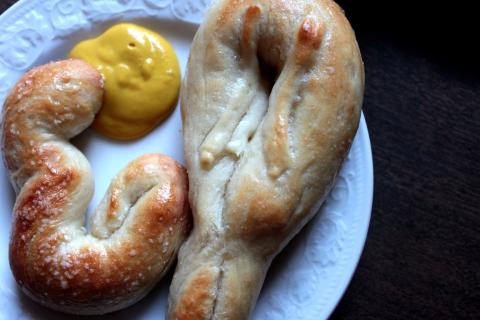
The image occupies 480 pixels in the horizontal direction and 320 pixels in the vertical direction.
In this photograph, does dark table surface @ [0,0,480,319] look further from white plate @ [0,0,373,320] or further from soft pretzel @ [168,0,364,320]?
soft pretzel @ [168,0,364,320]

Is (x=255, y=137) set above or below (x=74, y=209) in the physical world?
above

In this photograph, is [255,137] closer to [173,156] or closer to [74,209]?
[173,156]

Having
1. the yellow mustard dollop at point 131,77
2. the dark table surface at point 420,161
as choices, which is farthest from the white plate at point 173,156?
the dark table surface at point 420,161

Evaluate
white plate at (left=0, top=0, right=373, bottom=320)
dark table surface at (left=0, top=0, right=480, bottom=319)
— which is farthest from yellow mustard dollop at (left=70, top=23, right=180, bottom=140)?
dark table surface at (left=0, top=0, right=480, bottom=319)

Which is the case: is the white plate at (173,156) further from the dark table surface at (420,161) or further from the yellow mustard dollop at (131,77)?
the dark table surface at (420,161)

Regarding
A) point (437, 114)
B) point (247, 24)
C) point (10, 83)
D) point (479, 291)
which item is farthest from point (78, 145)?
point (479, 291)

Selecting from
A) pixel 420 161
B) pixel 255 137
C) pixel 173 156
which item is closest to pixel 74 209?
pixel 173 156
